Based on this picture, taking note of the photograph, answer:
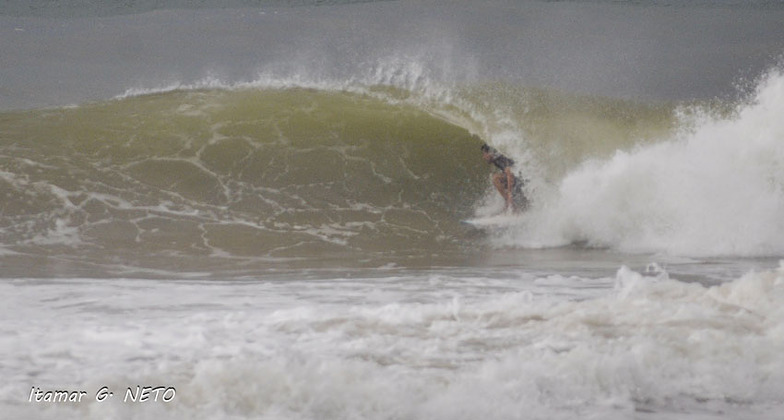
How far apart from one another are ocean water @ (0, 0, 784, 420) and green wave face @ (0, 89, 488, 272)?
0.03m

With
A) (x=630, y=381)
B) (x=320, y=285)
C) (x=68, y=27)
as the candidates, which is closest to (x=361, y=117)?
(x=320, y=285)

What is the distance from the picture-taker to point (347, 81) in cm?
1180

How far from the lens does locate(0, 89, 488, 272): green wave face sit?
25.0 ft

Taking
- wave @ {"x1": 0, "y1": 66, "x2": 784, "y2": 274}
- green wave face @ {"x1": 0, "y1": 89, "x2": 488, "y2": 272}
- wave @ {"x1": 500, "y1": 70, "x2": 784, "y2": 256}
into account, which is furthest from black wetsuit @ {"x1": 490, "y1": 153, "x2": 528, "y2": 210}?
green wave face @ {"x1": 0, "y1": 89, "x2": 488, "y2": 272}

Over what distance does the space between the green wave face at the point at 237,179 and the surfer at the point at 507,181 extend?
342mm

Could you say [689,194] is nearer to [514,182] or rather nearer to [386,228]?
[514,182]

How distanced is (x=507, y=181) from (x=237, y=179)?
8.55 feet

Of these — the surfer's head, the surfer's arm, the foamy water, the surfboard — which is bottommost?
the foamy water

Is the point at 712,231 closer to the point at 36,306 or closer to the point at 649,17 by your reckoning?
the point at 36,306

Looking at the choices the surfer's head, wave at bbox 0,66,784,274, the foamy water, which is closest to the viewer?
the foamy water

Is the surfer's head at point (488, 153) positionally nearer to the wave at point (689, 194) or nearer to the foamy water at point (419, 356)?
the wave at point (689, 194)

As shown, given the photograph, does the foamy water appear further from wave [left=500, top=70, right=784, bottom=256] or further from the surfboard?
the surfboard

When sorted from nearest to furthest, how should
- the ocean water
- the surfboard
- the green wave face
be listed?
1. the ocean water
2. the green wave face
3. the surfboard

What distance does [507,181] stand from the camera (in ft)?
28.3
